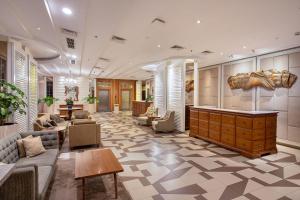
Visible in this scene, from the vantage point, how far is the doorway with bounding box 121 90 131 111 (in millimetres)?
16922

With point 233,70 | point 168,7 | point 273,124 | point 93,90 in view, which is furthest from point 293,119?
point 93,90

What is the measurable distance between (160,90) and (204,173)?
20.4 feet

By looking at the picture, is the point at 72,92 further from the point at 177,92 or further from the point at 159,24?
the point at 159,24

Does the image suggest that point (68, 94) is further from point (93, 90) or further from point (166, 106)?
point (166, 106)

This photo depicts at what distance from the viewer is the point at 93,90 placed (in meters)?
16.0

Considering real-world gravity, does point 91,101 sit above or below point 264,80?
below

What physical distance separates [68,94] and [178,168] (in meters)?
13.1

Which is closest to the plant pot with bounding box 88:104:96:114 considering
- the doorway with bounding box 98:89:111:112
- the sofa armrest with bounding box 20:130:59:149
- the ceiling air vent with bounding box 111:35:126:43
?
the doorway with bounding box 98:89:111:112

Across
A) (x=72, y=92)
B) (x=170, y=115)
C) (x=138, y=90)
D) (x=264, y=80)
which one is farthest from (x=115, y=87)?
(x=264, y=80)

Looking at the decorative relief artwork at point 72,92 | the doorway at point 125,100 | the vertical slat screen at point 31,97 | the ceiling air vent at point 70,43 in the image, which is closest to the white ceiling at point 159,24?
the ceiling air vent at point 70,43

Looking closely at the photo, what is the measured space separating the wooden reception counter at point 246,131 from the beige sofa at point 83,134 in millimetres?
3656

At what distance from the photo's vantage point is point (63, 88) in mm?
14203

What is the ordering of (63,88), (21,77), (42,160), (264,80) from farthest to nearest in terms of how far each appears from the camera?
(63,88), (264,80), (21,77), (42,160)

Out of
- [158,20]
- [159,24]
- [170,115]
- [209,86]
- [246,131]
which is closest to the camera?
[158,20]
